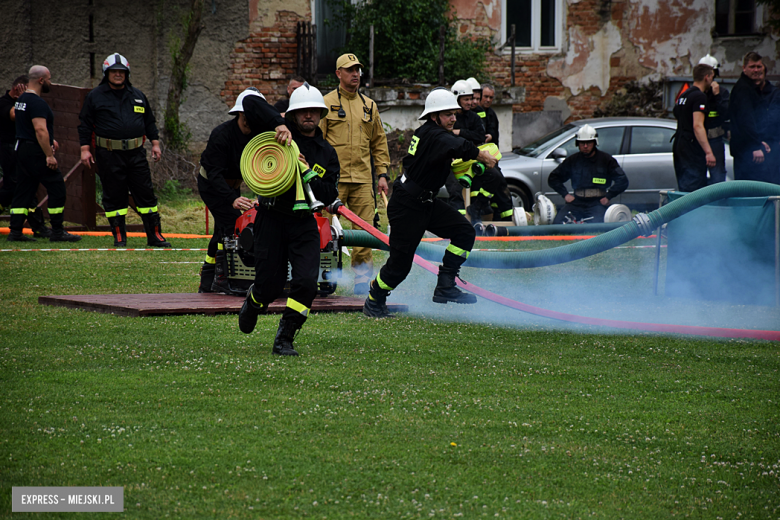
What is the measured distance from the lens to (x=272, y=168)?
5.13 metres

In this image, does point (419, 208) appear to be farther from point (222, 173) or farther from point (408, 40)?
point (408, 40)

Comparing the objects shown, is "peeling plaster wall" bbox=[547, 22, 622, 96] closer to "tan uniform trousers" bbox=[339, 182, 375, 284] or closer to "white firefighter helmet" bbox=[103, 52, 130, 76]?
"white firefighter helmet" bbox=[103, 52, 130, 76]

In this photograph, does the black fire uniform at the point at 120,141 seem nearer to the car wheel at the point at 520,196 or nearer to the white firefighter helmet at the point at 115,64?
the white firefighter helmet at the point at 115,64

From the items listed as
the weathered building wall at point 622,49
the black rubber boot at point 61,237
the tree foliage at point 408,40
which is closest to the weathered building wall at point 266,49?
the tree foliage at point 408,40

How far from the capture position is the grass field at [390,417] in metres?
3.11

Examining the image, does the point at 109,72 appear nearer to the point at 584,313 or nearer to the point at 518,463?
the point at 584,313

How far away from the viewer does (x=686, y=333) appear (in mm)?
6148

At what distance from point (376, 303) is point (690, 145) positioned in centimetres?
464

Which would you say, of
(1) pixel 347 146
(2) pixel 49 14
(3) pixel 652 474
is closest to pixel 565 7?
(2) pixel 49 14

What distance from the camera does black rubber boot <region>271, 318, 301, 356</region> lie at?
17.1ft

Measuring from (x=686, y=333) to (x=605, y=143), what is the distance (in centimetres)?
725

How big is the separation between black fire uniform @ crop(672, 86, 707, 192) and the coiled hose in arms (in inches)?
82.3

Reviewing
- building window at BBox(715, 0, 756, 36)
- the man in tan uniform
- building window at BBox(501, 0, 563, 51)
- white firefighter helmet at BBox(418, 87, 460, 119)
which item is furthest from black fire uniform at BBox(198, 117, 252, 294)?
building window at BBox(715, 0, 756, 36)

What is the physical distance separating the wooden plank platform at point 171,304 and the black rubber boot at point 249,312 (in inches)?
43.3
